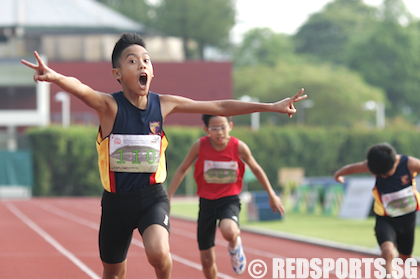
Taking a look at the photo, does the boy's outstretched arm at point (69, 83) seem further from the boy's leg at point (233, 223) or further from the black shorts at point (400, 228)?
the black shorts at point (400, 228)

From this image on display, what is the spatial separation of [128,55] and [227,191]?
9.61 feet

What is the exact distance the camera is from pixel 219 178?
25.3ft

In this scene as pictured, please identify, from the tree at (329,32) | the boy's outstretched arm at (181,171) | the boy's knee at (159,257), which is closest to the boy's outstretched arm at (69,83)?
the boy's knee at (159,257)

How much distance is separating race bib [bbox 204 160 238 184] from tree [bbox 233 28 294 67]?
69.6 metres

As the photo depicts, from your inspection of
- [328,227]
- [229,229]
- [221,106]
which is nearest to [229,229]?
[229,229]

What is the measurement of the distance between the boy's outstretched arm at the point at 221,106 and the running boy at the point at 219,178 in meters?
2.14

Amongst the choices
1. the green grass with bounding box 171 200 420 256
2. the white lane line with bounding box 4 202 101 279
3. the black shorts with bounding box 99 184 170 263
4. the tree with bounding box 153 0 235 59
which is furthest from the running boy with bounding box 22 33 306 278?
the tree with bounding box 153 0 235 59

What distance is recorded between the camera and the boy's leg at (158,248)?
496cm

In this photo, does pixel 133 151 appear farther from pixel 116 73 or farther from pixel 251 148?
pixel 251 148

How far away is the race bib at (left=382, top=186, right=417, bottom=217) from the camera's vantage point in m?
7.08

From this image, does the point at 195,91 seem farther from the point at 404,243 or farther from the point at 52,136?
the point at 404,243

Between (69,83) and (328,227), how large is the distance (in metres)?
12.5

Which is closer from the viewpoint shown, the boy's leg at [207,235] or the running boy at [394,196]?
the running boy at [394,196]

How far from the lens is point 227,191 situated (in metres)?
7.74
